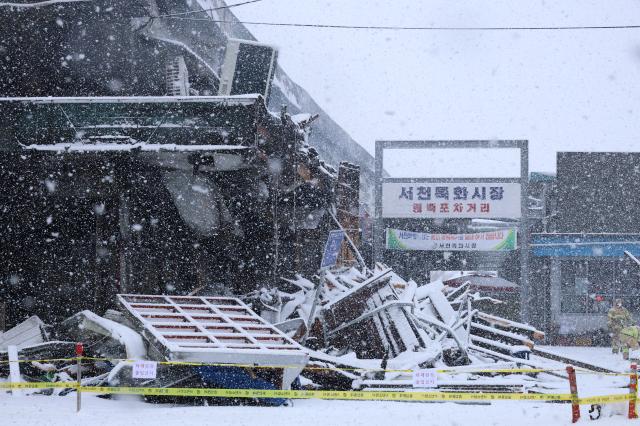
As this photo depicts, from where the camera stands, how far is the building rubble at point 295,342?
9.22 metres

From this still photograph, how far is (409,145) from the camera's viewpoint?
25.4 m

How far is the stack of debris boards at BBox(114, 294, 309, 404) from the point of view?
898cm

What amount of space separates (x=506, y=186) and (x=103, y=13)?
15778 millimetres

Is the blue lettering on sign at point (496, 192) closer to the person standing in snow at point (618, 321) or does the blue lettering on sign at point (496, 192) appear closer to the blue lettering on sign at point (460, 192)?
the blue lettering on sign at point (460, 192)

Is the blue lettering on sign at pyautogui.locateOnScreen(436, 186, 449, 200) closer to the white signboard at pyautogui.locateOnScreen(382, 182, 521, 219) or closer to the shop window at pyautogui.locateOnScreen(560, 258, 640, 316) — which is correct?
the white signboard at pyautogui.locateOnScreen(382, 182, 521, 219)

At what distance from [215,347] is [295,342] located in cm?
140

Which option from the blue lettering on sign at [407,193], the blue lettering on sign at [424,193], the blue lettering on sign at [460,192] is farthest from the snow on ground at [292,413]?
the blue lettering on sign at [407,193]

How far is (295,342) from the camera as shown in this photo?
33.3 feet

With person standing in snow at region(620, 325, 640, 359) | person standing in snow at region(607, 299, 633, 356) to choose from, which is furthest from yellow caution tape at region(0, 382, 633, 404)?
person standing in snow at region(607, 299, 633, 356)

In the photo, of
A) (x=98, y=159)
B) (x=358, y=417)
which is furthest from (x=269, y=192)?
(x=358, y=417)

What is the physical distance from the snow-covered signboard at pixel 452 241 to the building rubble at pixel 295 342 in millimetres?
10244

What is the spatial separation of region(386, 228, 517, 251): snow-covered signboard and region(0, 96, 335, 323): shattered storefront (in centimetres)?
1328

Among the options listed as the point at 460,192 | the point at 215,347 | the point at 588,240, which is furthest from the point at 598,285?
the point at 215,347

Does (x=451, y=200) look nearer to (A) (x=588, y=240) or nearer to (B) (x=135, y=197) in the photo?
(A) (x=588, y=240)
